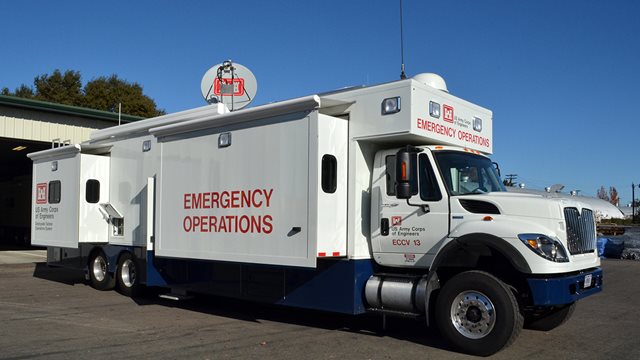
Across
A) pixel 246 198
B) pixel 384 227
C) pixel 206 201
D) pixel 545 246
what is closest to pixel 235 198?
pixel 246 198

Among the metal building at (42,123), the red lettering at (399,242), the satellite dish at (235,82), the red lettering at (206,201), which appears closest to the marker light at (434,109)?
the red lettering at (399,242)

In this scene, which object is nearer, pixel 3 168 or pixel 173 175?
pixel 173 175

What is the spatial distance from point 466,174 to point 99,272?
344 inches

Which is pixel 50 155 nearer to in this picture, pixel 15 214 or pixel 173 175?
pixel 173 175

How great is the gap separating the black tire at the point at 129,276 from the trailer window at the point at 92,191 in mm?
1434

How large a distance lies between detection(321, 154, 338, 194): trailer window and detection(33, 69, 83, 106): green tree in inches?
1580

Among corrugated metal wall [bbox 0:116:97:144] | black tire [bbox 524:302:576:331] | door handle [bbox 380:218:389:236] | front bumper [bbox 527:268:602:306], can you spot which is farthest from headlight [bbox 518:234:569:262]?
corrugated metal wall [bbox 0:116:97:144]

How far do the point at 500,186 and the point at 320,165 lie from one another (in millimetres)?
2670

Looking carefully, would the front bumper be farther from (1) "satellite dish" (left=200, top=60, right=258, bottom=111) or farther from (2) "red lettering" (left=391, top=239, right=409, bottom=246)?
(1) "satellite dish" (left=200, top=60, right=258, bottom=111)

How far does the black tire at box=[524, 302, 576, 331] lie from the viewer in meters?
8.43

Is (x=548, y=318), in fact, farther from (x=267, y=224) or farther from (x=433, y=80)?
(x=267, y=224)

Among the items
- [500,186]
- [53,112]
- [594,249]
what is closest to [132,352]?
[500,186]

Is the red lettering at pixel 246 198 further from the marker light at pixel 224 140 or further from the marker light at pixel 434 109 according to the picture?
the marker light at pixel 434 109

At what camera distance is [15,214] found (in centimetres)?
3400
